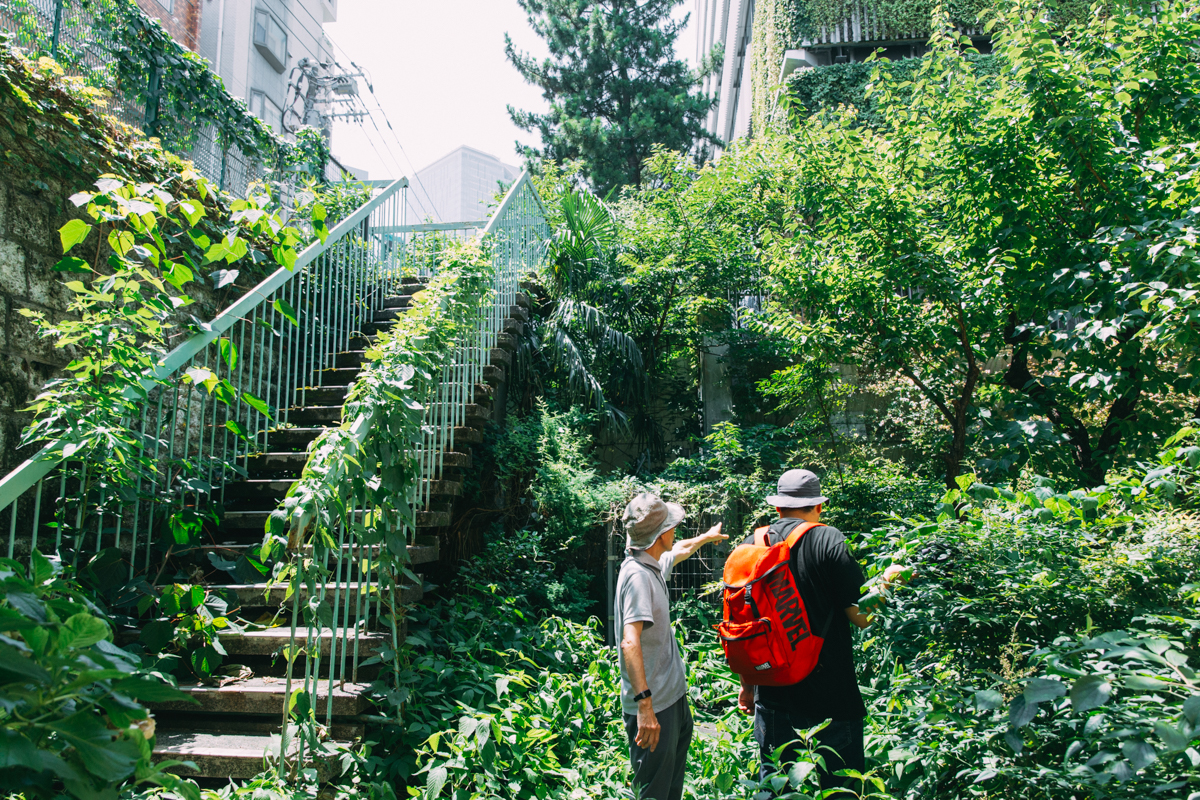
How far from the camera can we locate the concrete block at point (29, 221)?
373 centimetres

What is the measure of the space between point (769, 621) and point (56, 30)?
631 cm

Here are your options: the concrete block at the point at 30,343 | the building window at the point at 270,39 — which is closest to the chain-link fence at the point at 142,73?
the concrete block at the point at 30,343

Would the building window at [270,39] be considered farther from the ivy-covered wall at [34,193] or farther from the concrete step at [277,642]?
the concrete step at [277,642]

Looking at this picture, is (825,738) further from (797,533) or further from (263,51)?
(263,51)

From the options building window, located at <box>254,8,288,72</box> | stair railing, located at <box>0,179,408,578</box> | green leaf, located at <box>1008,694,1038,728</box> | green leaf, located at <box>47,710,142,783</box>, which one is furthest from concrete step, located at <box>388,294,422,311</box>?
building window, located at <box>254,8,288,72</box>

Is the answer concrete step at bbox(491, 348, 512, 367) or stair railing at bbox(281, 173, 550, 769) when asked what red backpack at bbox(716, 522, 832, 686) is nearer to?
stair railing at bbox(281, 173, 550, 769)

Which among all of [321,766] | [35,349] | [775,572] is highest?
[35,349]

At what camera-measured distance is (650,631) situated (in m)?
2.68

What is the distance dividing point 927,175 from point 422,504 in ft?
14.3

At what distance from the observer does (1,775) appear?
896 mm

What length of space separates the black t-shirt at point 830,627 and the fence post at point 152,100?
645 centimetres

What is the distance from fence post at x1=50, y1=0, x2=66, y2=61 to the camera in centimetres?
507

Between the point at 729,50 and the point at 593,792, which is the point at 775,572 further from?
the point at 729,50

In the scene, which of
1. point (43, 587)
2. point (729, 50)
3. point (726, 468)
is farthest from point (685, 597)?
point (729, 50)
